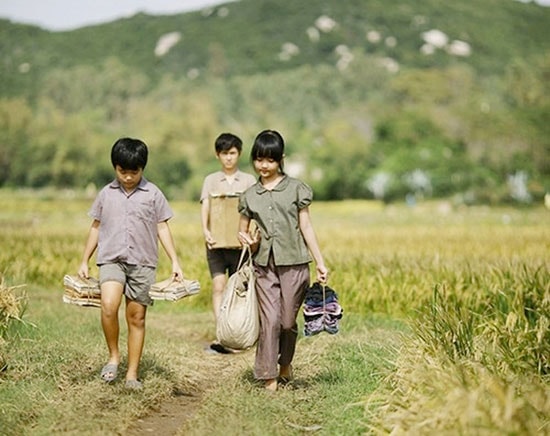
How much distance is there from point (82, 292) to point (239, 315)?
1.00m

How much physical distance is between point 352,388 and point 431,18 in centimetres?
16902

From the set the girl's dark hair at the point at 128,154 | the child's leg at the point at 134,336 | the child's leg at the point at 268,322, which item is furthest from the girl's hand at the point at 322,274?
the girl's dark hair at the point at 128,154

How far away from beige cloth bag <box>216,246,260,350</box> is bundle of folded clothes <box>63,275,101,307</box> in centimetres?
80

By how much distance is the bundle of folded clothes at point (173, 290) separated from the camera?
4941 millimetres

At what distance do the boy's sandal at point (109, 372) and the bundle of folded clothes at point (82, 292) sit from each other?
0.41 meters

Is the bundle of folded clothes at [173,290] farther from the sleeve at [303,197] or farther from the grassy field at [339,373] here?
the sleeve at [303,197]

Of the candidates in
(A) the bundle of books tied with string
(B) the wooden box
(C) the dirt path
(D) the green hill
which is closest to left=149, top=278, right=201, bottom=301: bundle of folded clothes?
(A) the bundle of books tied with string

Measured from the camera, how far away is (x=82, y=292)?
16.3ft

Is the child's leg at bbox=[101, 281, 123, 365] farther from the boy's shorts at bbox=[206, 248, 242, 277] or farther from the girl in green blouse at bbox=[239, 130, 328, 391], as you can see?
the boy's shorts at bbox=[206, 248, 242, 277]

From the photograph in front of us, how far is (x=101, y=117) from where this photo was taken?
307 ft

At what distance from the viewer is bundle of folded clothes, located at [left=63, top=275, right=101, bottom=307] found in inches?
196

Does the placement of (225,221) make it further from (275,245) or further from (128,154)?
(128,154)

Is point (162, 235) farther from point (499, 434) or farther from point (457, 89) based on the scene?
point (457, 89)

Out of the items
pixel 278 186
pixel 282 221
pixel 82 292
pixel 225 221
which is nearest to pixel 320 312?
pixel 282 221
